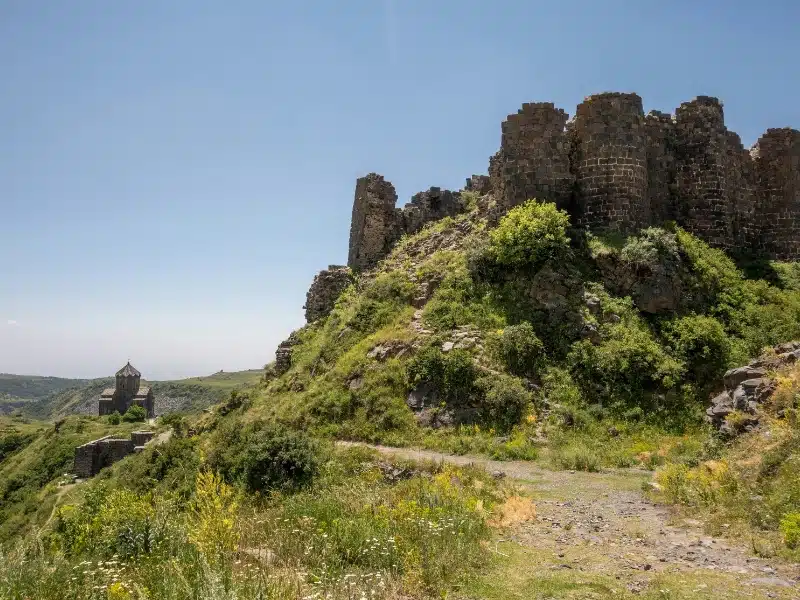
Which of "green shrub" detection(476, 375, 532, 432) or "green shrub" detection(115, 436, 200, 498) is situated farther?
"green shrub" detection(115, 436, 200, 498)

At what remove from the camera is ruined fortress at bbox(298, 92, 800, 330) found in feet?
70.6

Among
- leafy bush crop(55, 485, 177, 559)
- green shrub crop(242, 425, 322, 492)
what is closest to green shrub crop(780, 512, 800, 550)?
leafy bush crop(55, 485, 177, 559)

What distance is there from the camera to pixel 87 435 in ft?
186

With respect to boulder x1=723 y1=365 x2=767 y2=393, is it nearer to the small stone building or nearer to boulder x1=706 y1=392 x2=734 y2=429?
boulder x1=706 y1=392 x2=734 y2=429

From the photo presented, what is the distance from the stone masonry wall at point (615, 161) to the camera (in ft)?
70.3

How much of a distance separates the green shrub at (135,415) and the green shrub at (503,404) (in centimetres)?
6502

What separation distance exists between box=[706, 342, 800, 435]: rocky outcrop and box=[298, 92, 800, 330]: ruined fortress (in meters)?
10.0

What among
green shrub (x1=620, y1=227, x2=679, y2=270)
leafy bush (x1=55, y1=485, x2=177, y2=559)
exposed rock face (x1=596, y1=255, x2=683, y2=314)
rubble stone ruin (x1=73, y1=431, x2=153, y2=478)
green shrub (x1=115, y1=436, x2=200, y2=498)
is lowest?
rubble stone ruin (x1=73, y1=431, x2=153, y2=478)

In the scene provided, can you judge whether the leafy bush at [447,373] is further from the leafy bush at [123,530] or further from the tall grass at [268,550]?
the leafy bush at [123,530]

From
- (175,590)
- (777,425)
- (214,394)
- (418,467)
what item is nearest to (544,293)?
(418,467)

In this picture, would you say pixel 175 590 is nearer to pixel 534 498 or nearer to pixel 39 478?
pixel 534 498

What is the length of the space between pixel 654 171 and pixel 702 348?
874 centimetres

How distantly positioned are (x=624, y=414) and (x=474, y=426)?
423 centimetres

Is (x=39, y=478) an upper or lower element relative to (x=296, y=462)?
lower
